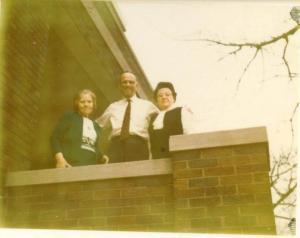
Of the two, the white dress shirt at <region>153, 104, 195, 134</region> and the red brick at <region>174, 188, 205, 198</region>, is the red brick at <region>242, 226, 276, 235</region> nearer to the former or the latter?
the red brick at <region>174, 188, 205, 198</region>

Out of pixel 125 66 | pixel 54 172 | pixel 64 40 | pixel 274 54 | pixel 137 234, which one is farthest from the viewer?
pixel 125 66

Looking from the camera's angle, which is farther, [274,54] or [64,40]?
[64,40]

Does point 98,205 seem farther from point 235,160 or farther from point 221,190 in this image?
point 235,160

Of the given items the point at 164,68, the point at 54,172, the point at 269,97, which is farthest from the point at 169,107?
Result: the point at 54,172

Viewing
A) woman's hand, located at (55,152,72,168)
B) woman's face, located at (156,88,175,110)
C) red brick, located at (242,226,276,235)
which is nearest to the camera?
red brick, located at (242,226,276,235)

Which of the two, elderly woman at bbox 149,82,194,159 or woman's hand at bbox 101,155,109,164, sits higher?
elderly woman at bbox 149,82,194,159

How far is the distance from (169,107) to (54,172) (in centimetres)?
113

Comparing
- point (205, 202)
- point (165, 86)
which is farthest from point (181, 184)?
point (165, 86)

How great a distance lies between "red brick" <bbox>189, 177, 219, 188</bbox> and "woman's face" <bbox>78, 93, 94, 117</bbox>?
3.86ft

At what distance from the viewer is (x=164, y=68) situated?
3.87 metres

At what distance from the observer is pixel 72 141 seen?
3625mm

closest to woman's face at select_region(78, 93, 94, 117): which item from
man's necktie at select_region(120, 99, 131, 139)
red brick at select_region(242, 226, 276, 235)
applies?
man's necktie at select_region(120, 99, 131, 139)

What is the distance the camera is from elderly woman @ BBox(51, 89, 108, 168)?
356 centimetres

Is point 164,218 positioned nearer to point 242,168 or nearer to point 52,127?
point 242,168
